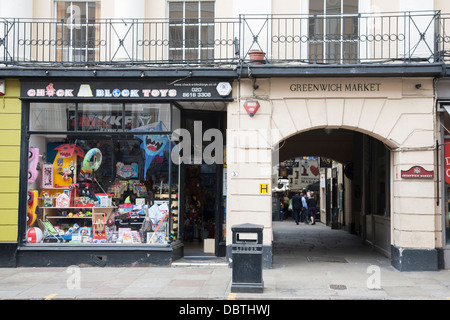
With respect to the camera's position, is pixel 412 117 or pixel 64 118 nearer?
pixel 412 117

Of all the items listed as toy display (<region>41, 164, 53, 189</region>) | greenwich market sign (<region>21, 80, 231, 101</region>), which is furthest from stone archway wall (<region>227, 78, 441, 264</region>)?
toy display (<region>41, 164, 53, 189</region>)

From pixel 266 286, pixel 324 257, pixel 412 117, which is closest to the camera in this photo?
pixel 266 286

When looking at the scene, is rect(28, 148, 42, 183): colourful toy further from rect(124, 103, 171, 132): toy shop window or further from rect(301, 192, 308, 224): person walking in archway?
rect(301, 192, 308, 224): person walking in archway

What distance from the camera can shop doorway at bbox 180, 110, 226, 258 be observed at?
13.5 meters

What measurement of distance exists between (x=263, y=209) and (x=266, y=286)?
243 centimetres

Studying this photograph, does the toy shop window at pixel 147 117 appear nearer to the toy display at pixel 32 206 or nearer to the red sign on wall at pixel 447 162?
the toy display at pixel 32 206

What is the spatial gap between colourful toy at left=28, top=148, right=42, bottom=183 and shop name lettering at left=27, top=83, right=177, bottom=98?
139 cm

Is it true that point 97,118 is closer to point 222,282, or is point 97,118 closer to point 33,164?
point 33,164

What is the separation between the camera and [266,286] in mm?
9992

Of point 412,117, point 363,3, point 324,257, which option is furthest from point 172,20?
point 324,257

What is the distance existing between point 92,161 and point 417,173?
781 cm

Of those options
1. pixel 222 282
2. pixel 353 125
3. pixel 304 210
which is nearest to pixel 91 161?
pixel 222 282

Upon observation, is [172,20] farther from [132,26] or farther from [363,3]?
[363,3]

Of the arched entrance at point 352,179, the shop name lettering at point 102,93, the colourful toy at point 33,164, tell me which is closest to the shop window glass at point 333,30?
the arched entrance at point 352,179
